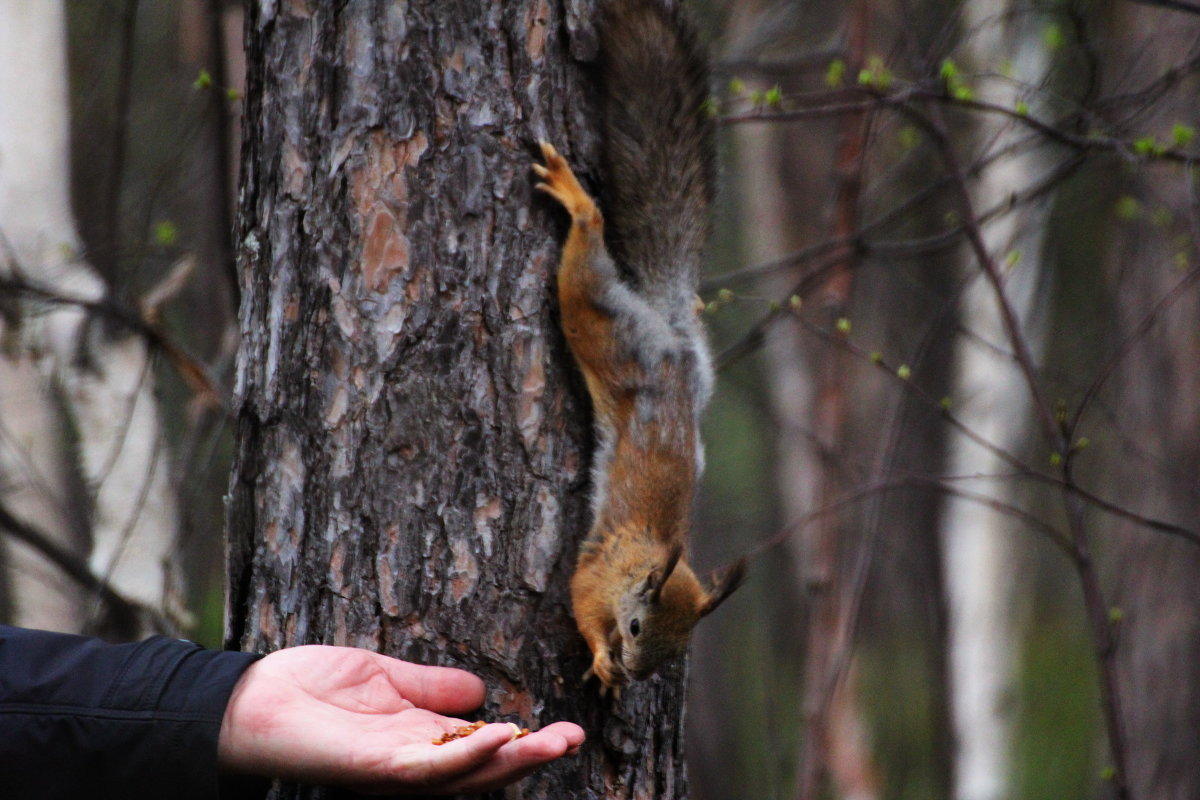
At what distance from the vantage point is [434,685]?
148cm

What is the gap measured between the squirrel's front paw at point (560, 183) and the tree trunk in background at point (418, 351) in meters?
0.02

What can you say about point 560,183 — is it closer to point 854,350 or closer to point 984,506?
point 854,350

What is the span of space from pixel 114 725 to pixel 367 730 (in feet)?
1.18

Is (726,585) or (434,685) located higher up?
(726,585)

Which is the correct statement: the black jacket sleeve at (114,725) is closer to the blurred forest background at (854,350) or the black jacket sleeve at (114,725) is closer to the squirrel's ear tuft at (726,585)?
the squirrel's ear tuft at (726,585)

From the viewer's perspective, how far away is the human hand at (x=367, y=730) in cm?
128

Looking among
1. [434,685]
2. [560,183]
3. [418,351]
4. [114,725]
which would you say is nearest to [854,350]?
[560,183]

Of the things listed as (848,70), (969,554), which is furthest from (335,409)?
(969,554)

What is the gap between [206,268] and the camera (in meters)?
4.42

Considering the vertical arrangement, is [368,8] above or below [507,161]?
above

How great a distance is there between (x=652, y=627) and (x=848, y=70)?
259 centimetres

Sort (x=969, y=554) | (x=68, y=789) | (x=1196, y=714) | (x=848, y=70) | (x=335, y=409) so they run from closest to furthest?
(x=68, y=789)
(x=335, y=409)
(x=848, y=70)
(x=1196, y=714)
(x=969, y=554)

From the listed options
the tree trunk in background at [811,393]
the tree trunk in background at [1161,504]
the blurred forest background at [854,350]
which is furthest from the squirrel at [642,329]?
the tree trunk in background at [1161,504]

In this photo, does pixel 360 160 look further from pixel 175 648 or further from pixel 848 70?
pixel 848 70
